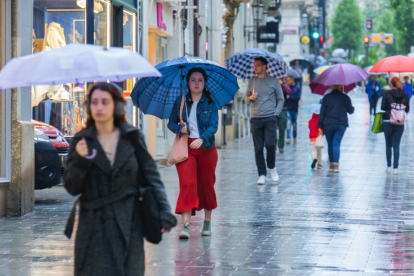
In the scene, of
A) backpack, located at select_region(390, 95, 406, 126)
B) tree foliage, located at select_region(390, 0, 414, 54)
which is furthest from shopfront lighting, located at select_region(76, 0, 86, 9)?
tree foliage, located at select_region(390, 0, 414, 54)

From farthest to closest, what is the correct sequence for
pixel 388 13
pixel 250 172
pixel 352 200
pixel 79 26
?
pixel 388 13 → pixel 250 172 → pixel 79 26 → pixel 352 200

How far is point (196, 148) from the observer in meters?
7.28

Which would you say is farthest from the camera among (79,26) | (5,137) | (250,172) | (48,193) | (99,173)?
(250,172)

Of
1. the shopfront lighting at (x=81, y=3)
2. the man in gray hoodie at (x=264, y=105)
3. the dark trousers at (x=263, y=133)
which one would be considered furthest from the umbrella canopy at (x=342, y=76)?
the shopfront lighting at (x=81, y=3)

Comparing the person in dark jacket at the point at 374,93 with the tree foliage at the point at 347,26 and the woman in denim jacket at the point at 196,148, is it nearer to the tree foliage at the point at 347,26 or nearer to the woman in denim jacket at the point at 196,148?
the woman in denim jacket at the point at 196,148

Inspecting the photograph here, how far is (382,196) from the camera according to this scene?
34.9 feet

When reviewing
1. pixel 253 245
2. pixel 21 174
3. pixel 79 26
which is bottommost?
pixel 253 245

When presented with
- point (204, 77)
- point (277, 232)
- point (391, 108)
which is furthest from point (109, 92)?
point (391, 108)

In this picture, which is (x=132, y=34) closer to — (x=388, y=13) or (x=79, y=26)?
(x=79, y=26)

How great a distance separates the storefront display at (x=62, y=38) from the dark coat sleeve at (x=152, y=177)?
25.1ft

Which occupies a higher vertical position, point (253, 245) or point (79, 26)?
point (79, 26)

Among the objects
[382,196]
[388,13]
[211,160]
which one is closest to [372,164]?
[382,196]

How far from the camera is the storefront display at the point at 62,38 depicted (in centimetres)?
1152

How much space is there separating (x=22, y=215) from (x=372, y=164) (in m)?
8.94
